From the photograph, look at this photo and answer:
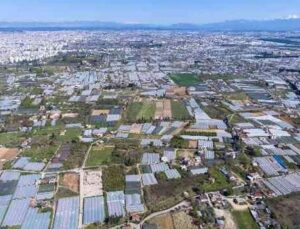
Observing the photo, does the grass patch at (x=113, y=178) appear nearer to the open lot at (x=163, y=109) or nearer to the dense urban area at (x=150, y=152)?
the dense urban area at (x=150, y=152)

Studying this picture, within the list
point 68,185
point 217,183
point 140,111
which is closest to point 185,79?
point 140,111

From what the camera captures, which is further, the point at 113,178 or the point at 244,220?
the point at 113,178

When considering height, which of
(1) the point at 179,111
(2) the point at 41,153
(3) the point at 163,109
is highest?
(2) the point at 41,153

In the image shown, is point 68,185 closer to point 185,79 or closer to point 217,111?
point 217,111

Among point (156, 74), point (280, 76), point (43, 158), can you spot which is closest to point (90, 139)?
point (43, 158)

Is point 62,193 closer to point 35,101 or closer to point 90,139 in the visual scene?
point 90,139
